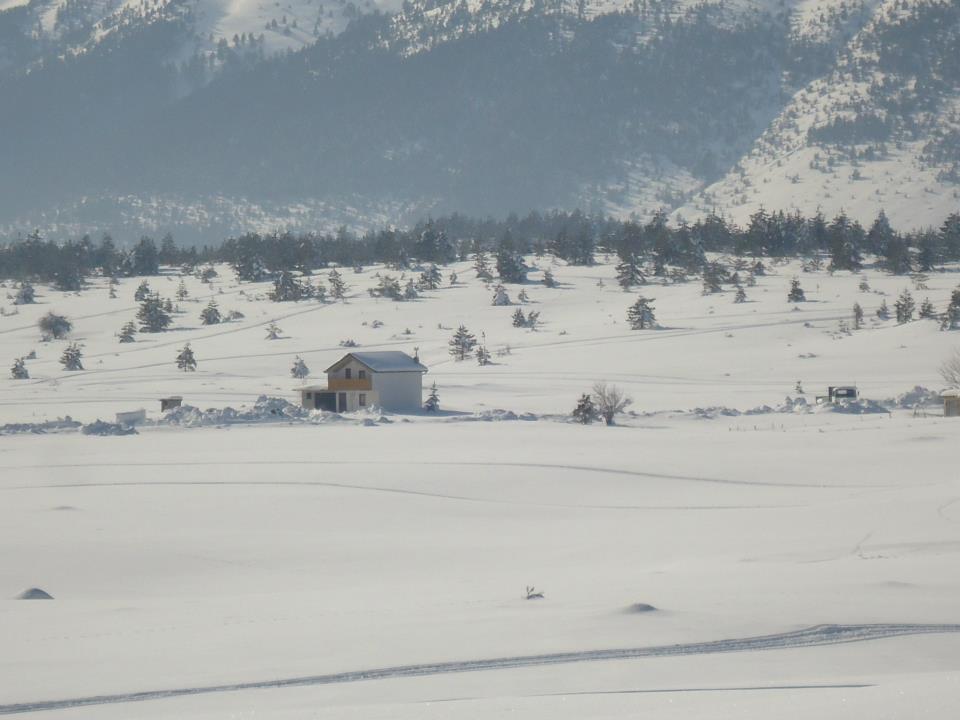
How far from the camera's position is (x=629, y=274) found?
78.8 meters

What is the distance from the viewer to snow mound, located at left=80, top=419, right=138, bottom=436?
127ft

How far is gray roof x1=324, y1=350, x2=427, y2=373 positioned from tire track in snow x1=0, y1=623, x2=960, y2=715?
115 ft

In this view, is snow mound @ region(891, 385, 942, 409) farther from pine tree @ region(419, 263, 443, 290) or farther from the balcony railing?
pine tree @ region(419, 263, 443, 290)

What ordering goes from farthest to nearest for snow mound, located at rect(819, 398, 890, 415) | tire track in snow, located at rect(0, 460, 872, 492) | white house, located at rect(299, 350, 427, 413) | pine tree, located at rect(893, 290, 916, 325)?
pine tree, located at rect(893, 290, 916, 325)
white house, located at rect(299, 350, 427, 413)
snow mound, located at rect(819, 398, 890, 415)
tire track in snow, located at rect(0, 460, 872, 492)

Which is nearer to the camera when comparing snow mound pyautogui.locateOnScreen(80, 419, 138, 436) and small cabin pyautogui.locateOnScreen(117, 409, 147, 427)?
snow mound pyautogui.locateOnScreen(80, 419, 138, 436)

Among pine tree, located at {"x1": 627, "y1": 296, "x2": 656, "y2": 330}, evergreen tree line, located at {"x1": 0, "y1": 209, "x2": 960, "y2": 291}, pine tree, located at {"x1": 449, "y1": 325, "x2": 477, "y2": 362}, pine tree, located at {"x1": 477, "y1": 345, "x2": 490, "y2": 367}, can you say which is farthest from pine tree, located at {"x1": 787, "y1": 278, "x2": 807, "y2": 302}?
pine tree, located at {"x1": 477, "y1": 345, "x2": 490, "y2": 367}

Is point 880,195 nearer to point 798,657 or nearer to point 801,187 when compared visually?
point 801,187

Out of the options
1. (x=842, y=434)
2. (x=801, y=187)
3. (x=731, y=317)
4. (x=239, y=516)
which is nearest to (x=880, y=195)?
(x=801, y=187)

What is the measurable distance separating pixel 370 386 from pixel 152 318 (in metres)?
27.3

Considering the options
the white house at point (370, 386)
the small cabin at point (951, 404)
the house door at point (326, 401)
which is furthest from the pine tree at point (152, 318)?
the small cabin at point (951, 404)

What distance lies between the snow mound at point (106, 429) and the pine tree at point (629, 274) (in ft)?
140

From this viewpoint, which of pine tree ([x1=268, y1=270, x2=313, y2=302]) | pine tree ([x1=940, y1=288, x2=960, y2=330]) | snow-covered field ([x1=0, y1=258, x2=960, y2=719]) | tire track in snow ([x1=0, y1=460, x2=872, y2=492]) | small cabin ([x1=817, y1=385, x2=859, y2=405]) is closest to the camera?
snow-covered field ([x1=0, y1=258, x2=960, y2=719])

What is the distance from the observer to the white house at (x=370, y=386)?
156ft

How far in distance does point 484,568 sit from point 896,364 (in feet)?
124
